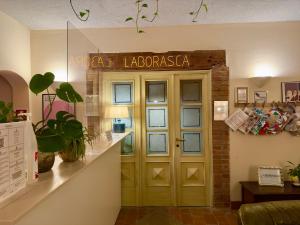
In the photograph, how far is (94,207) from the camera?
2.19 metres

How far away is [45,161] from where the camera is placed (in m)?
1.51

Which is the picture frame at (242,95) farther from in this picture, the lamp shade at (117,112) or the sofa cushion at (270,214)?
the sofa cushion at (270,214)

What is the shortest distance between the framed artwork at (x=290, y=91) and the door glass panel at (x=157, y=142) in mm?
1776

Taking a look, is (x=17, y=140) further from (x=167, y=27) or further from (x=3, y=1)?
(x=167, y=27)

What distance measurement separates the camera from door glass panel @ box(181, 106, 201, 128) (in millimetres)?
4020

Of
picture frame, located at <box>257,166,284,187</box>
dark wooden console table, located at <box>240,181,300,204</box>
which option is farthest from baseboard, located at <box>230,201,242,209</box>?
picture frame, located at <box>257,166,284,187</box>

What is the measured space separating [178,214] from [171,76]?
78.5 inches

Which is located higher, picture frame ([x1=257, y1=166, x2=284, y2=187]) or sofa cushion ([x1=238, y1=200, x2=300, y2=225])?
sofa cushion ([x1=238, y1=200, x2=300, y2=225])

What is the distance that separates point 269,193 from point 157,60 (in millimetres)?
2311

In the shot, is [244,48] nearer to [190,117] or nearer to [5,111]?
[190,117]

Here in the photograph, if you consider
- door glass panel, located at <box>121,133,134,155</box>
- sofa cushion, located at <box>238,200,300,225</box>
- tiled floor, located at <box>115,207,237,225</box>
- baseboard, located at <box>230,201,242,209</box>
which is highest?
door glass panel, located at <box>121,133,134,155</box>

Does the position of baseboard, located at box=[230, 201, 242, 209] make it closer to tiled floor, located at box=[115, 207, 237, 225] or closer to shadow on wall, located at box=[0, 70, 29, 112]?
tiled floor, located at box=[115, 207, 237, 225]

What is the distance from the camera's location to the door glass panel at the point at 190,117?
13.2 ft

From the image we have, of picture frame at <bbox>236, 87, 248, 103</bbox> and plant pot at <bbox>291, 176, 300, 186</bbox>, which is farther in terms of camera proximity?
picture frame at <bbox>236, 87, 248, 103</bbox>
